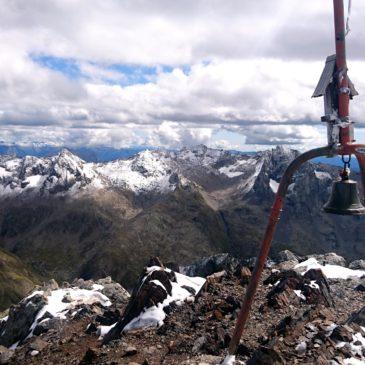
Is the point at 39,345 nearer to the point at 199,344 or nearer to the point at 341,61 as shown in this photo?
the point at 199,344

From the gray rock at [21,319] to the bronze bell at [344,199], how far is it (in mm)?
38063

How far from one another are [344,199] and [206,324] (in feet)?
47.9

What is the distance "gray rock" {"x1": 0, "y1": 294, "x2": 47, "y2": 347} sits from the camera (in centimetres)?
4533

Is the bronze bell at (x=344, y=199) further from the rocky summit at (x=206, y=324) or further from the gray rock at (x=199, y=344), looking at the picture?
the gray rock at (x=199, y=344)

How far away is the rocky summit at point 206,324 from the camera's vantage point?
784 inches

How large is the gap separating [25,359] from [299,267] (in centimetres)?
2645

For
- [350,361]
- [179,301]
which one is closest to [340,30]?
[350,361]

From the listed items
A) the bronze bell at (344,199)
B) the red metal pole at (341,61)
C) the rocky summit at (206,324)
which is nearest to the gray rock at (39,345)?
the rocky summit at (206,324)

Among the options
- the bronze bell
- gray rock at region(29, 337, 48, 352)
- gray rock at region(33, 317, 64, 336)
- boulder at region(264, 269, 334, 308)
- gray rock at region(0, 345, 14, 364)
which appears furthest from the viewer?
gray rock at region(33, 317, 64, 336)

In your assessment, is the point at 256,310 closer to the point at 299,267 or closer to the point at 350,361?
the point at 350,361

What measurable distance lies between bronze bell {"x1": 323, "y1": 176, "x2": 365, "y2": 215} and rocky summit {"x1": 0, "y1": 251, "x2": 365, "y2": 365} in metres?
7.24

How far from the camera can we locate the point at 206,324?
26.1m

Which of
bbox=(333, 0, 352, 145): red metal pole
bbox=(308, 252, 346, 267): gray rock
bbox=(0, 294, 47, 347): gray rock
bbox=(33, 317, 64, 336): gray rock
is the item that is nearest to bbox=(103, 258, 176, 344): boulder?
bbox=(33, 317, 64, 336): gray rock

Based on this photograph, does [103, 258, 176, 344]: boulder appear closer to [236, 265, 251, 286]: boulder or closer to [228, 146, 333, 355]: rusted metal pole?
[236, 265, 251, 286]: boulder
